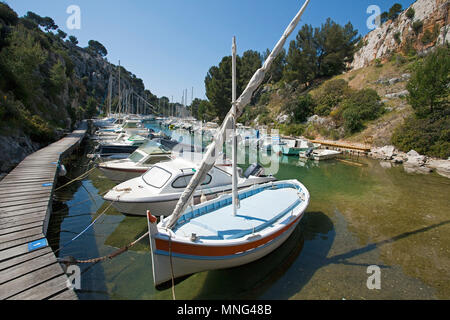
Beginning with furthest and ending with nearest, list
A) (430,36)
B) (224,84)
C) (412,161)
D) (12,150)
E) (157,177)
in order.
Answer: (224,84)
(430,36)
(412,161)
(12,150)
(157,177)

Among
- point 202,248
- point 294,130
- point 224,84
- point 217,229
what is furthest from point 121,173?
point 224,84

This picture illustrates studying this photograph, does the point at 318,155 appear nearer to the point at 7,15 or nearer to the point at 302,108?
the point at 302,108

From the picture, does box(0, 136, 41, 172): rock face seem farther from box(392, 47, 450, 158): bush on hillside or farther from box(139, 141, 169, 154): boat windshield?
box(392, 47, 450, 158): bush on hillside

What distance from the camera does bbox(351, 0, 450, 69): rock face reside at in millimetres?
45062

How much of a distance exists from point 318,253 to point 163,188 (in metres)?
5.85

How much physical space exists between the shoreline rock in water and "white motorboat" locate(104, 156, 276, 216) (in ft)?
58.5

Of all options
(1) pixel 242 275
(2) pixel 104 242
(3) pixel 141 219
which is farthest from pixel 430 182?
(2) pixel 104 242

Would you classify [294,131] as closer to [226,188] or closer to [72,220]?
[226,188]

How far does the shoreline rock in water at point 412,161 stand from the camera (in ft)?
58.5

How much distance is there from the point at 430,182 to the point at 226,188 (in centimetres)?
1545

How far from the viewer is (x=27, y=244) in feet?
16.1

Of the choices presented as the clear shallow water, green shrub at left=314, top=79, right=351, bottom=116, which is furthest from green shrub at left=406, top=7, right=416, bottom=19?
the clear shallow water

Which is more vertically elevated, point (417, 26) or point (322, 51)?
point (417, 26)
